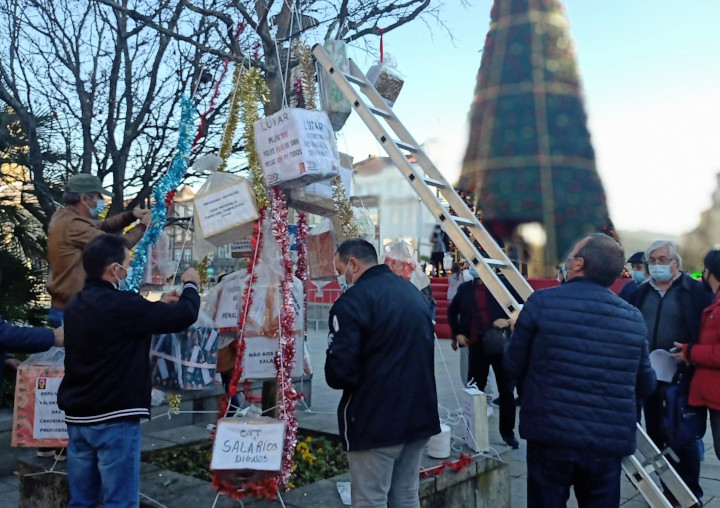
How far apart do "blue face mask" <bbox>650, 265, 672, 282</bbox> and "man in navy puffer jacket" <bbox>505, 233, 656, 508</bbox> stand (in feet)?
6.20

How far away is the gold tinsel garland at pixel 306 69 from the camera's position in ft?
15.8

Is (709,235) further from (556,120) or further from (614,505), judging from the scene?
(614,505)

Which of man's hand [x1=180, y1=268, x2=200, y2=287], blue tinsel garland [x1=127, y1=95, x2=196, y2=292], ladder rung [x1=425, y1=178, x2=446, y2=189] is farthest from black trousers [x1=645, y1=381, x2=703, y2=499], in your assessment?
blue tinsel garland [x1=127, y1=95, x2=196, y2=292]

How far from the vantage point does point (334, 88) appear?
16.0 ft

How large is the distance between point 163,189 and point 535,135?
12709 mm

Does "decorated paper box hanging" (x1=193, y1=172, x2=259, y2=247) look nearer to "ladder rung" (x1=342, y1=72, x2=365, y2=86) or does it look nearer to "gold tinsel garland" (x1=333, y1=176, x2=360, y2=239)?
"gold tinsel garland" (x1=333, y1=176, x2=360, y2=239)

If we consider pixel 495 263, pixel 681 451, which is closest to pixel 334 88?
pixel 495 263

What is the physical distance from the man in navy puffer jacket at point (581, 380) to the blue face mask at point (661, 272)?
6.20 ft

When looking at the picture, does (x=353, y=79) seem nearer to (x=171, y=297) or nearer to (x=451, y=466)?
(x=171, y=297)

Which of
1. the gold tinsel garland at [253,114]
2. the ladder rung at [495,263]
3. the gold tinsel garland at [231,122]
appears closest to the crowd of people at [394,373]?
the gold tinsel garland at [253,114]

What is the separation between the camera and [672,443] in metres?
4.30

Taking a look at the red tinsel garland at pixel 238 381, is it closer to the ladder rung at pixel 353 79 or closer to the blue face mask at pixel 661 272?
the ladder rung at pixel 353 79

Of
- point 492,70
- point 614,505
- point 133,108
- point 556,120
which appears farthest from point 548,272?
point 614,505

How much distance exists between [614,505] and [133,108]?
7.14 metres
